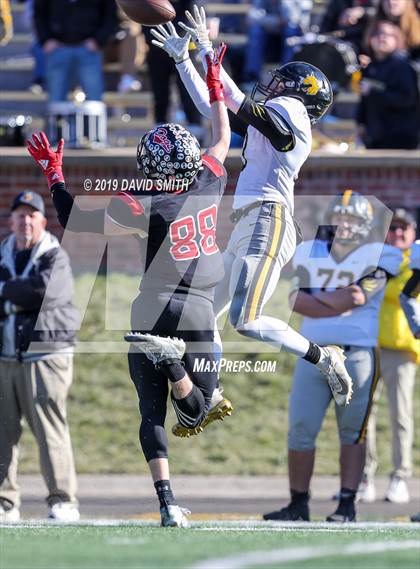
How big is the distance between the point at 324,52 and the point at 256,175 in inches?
184

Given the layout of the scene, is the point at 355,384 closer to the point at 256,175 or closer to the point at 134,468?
the point at 256,175

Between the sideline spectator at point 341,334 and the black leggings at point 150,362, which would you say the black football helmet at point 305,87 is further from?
the sideline spectator at point 341,334

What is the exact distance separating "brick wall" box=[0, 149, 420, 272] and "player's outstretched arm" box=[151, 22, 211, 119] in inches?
188

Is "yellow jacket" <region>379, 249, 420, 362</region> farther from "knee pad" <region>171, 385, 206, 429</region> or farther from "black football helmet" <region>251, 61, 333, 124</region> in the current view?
"knee pad" <region>171, 385, 206, 429</region>

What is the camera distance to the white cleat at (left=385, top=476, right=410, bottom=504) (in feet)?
33.9

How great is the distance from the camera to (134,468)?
1133 cm

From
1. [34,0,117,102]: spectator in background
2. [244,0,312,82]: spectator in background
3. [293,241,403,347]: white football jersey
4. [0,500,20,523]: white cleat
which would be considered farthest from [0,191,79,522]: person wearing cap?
[244,0,312,82]: spectator in background

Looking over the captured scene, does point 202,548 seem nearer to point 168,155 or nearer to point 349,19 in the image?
point 168,155

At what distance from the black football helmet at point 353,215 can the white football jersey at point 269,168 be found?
4.69ft

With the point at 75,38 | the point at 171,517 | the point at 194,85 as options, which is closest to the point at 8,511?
the point at 171,517

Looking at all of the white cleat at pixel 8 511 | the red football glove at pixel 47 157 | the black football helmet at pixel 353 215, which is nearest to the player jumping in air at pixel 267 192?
the red football glove at pixel 47 157

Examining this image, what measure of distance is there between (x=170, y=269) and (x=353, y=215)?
2.18m

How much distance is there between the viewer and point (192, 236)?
25.1 feet

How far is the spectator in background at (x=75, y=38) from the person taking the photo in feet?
44.7
